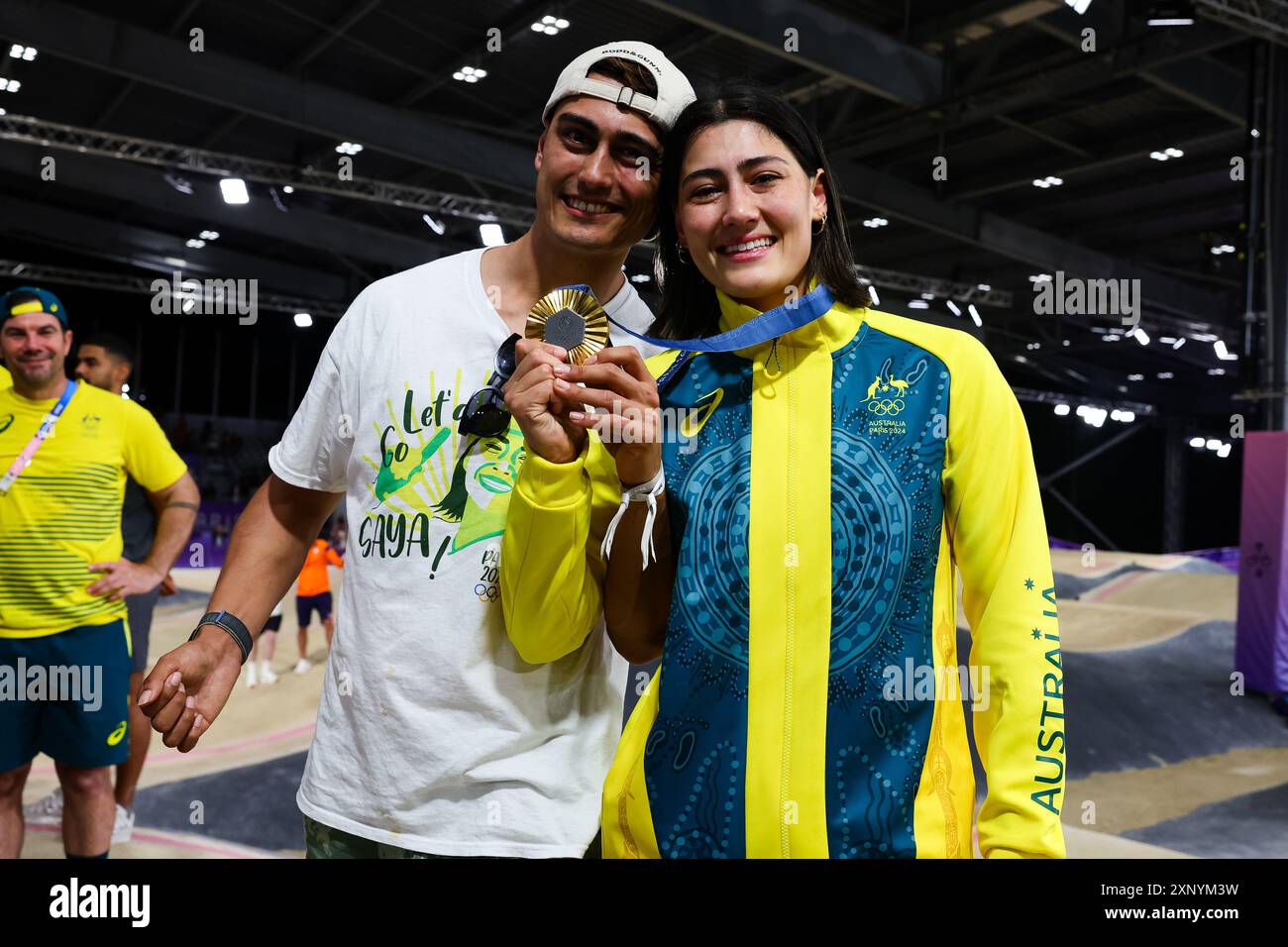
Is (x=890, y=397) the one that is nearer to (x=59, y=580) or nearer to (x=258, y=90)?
(x=59, y=580)

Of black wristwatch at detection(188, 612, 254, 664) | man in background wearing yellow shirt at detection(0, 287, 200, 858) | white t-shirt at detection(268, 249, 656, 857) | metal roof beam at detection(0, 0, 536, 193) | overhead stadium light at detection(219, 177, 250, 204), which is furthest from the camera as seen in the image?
overhead stadium light at detection(219, 177, 250, 204)

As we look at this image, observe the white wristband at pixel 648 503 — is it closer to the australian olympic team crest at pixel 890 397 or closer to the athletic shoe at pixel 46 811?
the australian olympic team crest at pixel 890 397

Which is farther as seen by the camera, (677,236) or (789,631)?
(677,236)

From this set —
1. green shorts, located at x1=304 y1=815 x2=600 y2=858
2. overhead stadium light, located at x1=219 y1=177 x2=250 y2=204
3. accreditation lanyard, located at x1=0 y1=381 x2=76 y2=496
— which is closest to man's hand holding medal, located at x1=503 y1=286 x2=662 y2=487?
green shorts, located at x1=304 y1=815 x2=600 y2=858

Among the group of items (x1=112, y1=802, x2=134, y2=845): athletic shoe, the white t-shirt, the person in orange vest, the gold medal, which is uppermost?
the gold medal

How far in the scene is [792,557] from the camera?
1317 mm

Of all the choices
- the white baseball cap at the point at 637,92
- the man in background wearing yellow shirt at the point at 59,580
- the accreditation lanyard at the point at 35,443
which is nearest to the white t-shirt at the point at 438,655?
the white baseball cap at the point at 637,92

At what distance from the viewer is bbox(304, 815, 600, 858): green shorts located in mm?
1476

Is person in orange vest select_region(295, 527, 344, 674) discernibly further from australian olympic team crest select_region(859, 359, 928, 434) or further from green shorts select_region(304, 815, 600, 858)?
australian olympic team crest select_region(859, 359, 928, 434)

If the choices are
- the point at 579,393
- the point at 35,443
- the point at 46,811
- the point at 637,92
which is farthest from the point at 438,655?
the point at 46,811

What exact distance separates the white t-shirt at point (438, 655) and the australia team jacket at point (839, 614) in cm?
10

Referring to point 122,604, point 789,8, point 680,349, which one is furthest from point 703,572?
point 789,8

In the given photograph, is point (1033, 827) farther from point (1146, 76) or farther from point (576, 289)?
point (1146, 76)

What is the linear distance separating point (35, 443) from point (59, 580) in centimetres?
46
